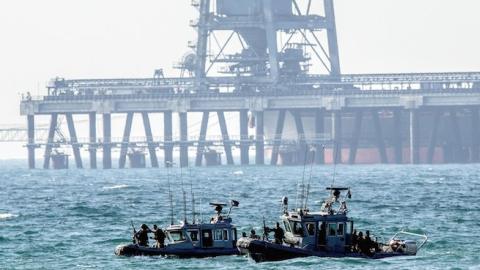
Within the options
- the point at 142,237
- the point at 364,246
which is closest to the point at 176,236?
the point at 142,237

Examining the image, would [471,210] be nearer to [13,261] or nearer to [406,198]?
[406,198]

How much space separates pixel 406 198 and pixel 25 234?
5107 cm

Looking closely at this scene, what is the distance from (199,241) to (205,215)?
3920 cm

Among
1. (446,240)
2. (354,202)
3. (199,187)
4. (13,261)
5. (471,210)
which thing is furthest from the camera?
(199,187)

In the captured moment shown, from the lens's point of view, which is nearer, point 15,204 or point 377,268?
point 377,268

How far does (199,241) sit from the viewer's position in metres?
82.4

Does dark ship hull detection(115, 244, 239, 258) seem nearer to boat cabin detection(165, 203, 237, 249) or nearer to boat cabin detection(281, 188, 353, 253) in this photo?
boat cabin detection(165, 203, 237, 249)

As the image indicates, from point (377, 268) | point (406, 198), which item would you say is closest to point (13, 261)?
point (377, 268)

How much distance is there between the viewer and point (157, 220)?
11606 centimetres

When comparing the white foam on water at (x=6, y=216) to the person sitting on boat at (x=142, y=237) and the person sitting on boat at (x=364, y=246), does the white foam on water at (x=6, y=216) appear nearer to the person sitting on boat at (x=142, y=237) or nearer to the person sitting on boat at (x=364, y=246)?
the person sitting on boat at (x=142, y=237)

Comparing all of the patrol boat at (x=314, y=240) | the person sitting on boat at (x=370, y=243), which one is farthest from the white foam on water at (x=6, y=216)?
the person sitting on boat at (x=370, y=243)

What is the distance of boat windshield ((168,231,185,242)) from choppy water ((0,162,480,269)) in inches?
53.9

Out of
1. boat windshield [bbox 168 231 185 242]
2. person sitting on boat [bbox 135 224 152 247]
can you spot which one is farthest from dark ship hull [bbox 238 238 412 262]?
person sitting on boat [bbox 135 224 152 247]

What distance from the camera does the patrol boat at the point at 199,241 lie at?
82.2 meters
